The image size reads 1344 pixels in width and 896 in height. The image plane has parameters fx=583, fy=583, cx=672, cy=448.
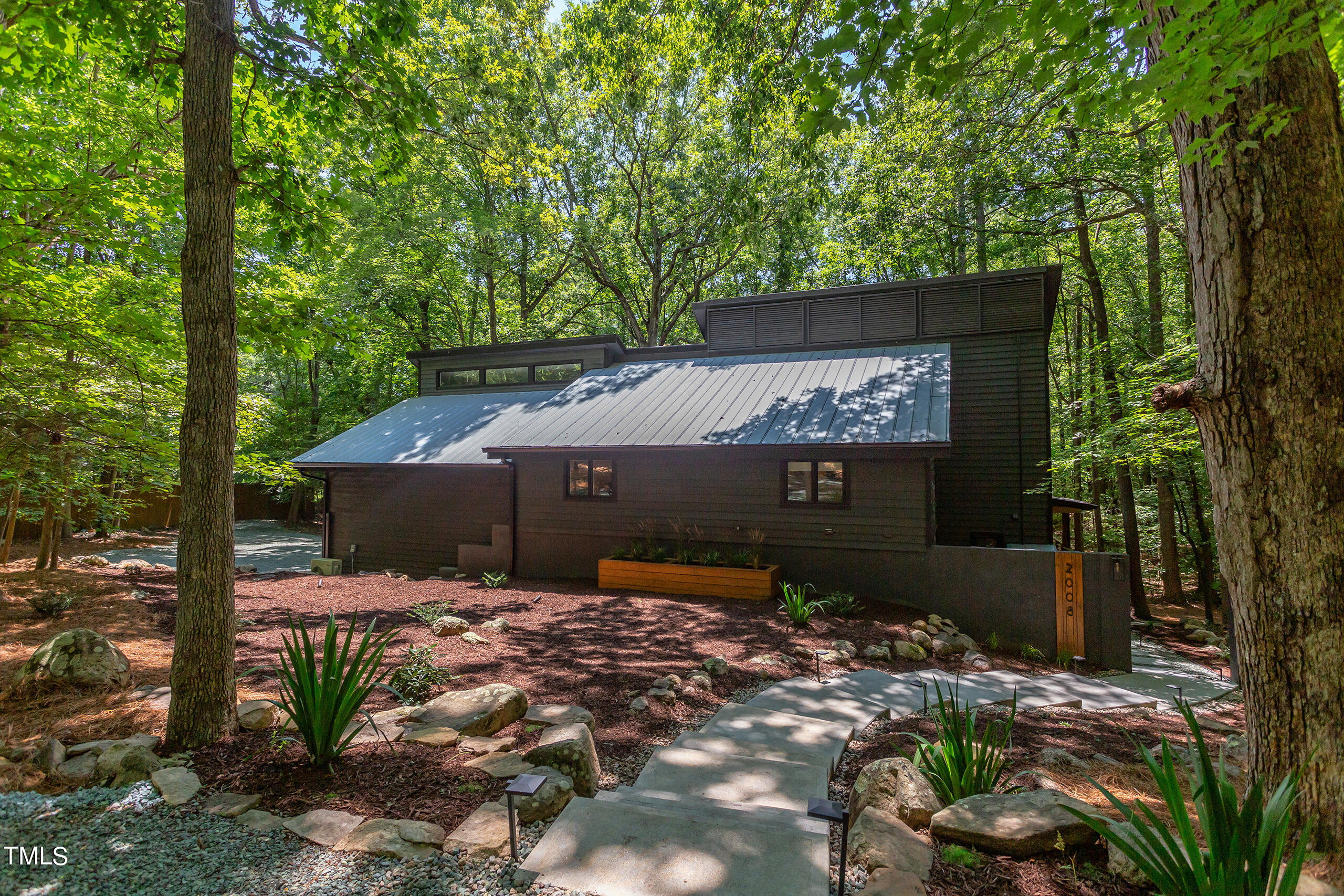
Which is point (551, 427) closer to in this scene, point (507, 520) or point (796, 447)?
point (507, 520)

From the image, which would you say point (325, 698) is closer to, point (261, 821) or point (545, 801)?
point (261, 821)

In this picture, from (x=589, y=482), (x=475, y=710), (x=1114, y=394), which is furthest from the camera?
(x=1114, y=394)

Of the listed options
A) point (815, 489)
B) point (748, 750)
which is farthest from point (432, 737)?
point (815, 489)

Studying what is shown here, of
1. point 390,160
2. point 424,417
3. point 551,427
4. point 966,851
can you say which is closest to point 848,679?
point 966,851

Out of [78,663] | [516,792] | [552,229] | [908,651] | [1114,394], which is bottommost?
[908,651]

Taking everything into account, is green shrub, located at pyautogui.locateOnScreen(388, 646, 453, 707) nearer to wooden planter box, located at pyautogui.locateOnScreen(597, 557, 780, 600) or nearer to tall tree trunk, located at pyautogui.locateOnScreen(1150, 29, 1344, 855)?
tall tree trunk, located at pyautogui.locateOnScreen(1150, 29, 1344, 855)

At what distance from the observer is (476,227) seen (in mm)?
20453

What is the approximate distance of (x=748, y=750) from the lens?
3.68 m

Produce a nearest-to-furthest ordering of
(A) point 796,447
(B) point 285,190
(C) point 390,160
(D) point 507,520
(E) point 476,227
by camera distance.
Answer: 1. (B) point 285,190
2. (C) point 390,160
3. (A) point 796,447
4. (D) point 507,520
5. (E) point 476,227

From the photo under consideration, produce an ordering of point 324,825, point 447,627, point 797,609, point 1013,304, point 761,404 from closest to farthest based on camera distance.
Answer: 1. point 324,825
2. point 447,627
3. point 797,609
4. point 761,404
5. point 1013,304

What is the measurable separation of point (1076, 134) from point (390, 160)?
11715mm

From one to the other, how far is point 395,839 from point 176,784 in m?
1.32

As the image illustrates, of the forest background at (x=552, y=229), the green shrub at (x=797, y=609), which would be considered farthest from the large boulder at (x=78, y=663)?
the green shrub at (x=797, y=609)

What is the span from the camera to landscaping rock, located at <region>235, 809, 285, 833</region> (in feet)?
8.29
